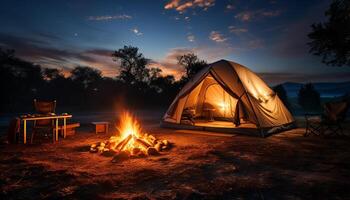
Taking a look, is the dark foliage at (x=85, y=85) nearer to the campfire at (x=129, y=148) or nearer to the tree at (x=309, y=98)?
the tree at (x=309, y=98)

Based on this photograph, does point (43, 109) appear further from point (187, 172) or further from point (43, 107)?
point (187, 172)

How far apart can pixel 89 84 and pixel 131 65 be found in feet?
27.8

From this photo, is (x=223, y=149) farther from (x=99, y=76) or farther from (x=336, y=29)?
(x=99, y=76)

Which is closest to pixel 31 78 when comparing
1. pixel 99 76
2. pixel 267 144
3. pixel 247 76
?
pixel 99 76

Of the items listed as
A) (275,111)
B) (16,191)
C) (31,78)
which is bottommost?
(16,191)

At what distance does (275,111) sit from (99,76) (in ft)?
103

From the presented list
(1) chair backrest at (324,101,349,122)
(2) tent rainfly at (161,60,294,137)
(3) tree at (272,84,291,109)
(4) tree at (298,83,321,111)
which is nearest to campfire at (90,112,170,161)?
(2) tent rainfly at (161,60,294,137)

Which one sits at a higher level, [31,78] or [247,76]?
[31,78]

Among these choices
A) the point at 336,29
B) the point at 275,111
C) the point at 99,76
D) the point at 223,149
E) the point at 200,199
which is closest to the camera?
the point at 200,199

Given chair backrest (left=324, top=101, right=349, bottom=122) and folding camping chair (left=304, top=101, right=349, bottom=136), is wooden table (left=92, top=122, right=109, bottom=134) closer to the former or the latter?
folding camping chair (left=304, top=101, right=349, bottom=136)

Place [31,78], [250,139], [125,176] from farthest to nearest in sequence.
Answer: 1. [31,78]
2. [250,139]
3. [125,176]

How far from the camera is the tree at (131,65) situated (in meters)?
37.3

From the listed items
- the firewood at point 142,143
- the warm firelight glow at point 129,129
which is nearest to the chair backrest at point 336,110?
the firewood at point 142,143

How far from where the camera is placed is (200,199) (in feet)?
9.52
